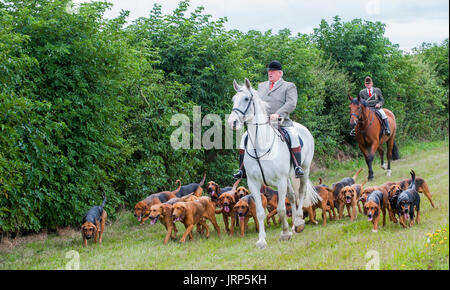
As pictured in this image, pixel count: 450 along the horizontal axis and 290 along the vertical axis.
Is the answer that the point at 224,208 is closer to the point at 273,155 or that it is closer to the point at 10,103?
the point at 273,155

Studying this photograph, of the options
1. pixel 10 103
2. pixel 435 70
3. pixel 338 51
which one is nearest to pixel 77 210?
pixel 10 103

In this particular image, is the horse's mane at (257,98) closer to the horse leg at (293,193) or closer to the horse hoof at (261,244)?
the horse leg at (293,193)

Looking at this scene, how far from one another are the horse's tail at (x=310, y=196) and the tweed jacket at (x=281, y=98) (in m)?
1.63

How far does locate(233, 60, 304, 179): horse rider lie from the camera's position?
8.55 metres

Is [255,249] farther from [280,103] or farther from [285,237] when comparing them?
[280,103]

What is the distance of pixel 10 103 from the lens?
24.6ft

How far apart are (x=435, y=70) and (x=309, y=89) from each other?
22.7 m

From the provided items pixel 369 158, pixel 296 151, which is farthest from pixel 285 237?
pixel 369 158

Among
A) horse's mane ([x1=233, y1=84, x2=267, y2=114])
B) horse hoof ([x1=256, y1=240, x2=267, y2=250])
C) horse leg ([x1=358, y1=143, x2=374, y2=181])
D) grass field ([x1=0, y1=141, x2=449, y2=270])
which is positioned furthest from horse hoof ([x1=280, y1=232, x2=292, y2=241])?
horse leg ([x1=358, y1=143, x2=374, y2=181])

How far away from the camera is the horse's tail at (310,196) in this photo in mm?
9805

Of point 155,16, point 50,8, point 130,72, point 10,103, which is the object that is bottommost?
point 10,103

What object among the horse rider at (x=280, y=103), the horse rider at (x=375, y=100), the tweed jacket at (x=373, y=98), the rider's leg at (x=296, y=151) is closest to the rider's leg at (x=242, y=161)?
the horse rider at (x=280, y=103)

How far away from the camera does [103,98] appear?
1008 cm

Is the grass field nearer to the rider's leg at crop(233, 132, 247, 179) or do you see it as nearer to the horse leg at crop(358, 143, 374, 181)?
the rider's leg at crop(233, 132, 247, 179)
